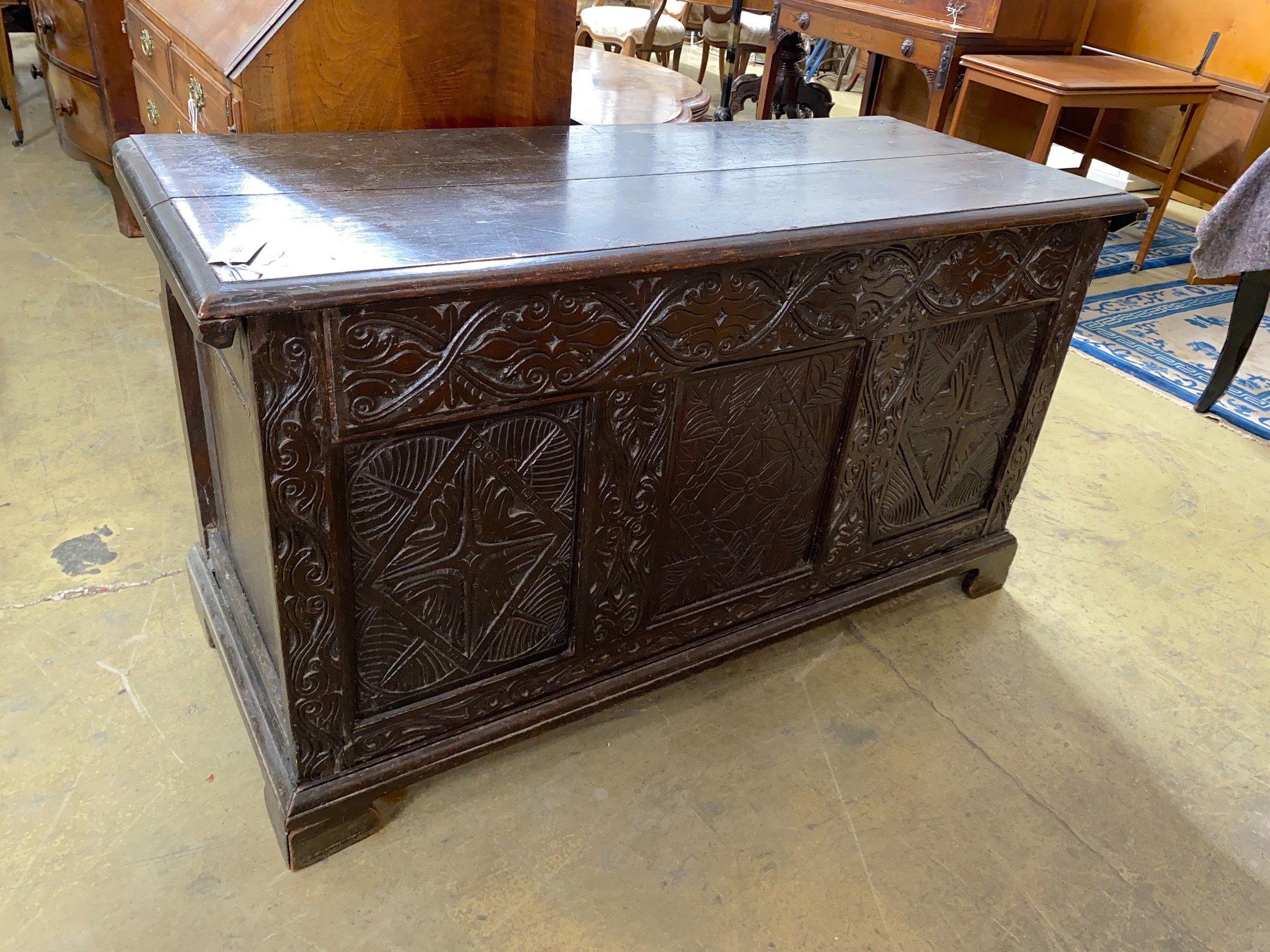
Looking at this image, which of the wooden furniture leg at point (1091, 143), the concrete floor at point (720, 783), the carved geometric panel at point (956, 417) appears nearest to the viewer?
the concrete floor at point (720, 783)

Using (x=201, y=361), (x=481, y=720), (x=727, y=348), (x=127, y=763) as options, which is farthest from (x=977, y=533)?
(x=127, y=763)

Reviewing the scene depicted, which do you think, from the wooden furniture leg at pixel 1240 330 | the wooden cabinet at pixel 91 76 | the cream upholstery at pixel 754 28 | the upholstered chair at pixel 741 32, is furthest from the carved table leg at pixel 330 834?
the cream upholstery at pixel 754 28

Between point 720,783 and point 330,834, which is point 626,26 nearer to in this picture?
point 720,783

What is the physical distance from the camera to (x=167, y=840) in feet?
4.25

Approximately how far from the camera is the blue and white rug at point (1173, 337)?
286 cm

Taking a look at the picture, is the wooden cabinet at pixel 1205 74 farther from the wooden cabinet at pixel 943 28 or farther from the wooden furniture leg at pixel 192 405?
the wooden furniture leg at pixel 192 405

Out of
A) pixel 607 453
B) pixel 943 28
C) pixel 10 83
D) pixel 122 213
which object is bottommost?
pixel 122 213

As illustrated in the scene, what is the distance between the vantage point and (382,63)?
1.49 m

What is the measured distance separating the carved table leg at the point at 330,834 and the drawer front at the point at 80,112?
8.71 feet

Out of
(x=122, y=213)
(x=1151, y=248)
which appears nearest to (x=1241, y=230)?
(x=1151, y=248)

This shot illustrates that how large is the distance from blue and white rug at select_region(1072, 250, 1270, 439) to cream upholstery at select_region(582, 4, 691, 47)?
2918mm

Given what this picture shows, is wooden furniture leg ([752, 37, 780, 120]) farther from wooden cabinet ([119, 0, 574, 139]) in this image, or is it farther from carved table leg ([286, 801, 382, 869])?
carved table leg ([286, 801, 382, 869])

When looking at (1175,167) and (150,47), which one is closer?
(150,47)

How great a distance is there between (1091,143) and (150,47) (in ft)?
12.6
